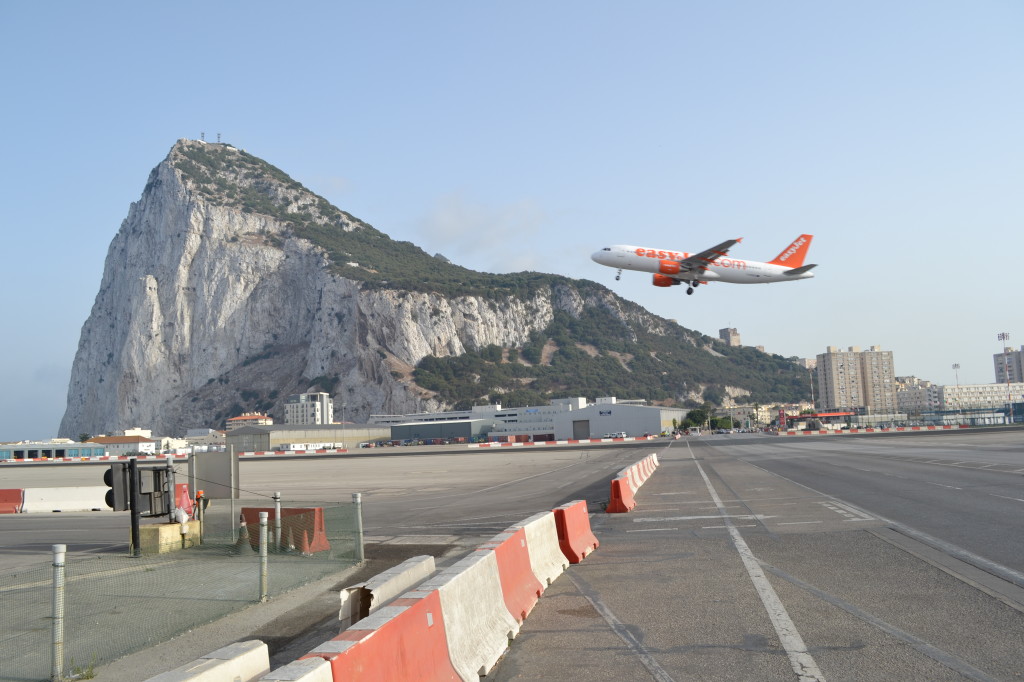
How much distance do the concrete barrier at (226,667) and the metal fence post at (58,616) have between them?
250 cm

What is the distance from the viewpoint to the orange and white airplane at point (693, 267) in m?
51.9

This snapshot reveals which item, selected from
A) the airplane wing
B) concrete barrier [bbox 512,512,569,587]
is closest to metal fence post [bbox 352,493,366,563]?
concrete barrier [bbox 512,512,569,587]

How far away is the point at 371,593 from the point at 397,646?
2079 millimetres

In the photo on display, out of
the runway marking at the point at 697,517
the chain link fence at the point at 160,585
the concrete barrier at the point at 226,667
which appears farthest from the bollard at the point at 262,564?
the runway marking at the point at 697,517

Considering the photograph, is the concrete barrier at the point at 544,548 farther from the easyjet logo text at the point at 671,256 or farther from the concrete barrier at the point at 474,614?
the easyjet logo text at the point at 671,256

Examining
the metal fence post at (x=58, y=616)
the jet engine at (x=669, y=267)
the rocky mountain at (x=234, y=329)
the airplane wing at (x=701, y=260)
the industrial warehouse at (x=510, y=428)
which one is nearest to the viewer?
the metal fence post at (x=58, y=616)

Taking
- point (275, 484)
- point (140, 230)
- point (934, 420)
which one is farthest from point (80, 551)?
point (140, 230)

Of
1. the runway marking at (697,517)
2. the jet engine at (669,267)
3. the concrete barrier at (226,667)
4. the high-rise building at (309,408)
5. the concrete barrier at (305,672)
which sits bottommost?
the runway marking at (697,517)

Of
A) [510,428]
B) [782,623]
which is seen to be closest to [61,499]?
[782,623]

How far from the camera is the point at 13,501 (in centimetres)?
2652

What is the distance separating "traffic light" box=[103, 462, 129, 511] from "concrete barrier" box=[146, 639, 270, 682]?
715 cm

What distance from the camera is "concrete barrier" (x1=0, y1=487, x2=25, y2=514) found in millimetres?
26359

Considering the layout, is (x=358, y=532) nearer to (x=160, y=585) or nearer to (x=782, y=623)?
(x=160, y=585)

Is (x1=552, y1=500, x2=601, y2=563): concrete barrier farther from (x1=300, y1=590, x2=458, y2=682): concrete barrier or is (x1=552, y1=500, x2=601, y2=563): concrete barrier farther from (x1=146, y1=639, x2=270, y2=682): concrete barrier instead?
(x1=146, y1=639, x2=270, y2=682): concrete barrier
